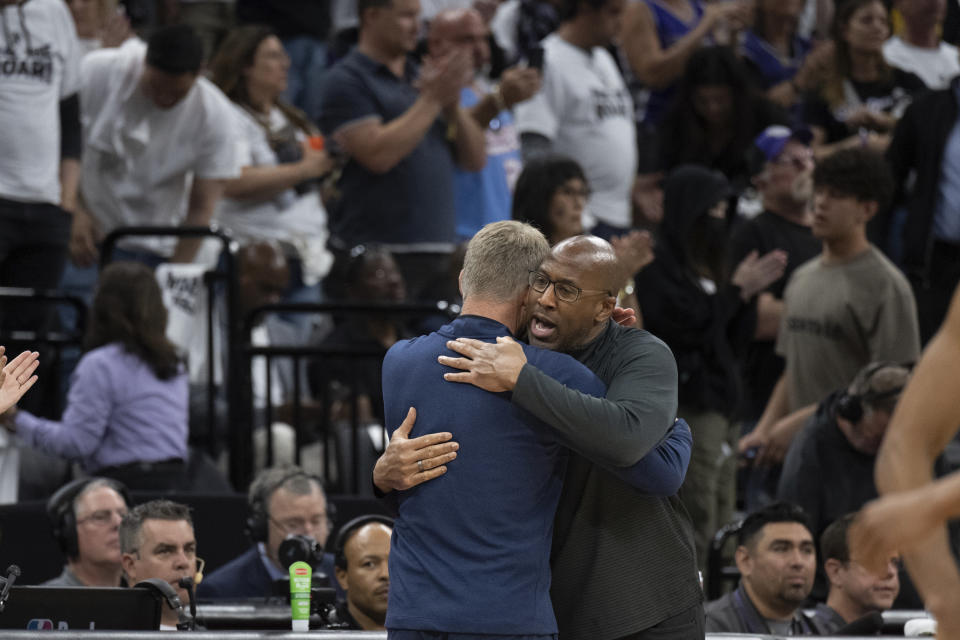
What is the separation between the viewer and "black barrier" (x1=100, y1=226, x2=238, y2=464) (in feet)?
25.5

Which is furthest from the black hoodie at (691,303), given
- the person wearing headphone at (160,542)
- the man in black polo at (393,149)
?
the person wearing headphone at (160,542)

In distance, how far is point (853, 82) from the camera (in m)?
10.4

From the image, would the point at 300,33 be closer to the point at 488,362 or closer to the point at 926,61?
the point at 926,61

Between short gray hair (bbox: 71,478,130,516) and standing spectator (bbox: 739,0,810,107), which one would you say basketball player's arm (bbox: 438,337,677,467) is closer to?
short gray hair (bbox: 71,478,130,516)

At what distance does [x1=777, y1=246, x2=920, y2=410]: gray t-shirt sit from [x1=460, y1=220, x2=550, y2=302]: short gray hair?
391cm

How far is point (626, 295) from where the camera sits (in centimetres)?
719

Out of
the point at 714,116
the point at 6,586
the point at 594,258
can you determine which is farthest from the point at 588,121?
the point at 6,586

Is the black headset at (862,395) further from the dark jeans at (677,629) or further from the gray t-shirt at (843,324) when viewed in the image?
the dark jeans at (677,629)

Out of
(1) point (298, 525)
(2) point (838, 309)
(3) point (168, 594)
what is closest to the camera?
(3) point (168, 594)

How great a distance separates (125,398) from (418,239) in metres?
2.16

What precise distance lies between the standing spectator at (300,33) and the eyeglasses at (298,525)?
4.53 m

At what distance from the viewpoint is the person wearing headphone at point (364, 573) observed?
5.78m

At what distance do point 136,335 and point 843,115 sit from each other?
200 inches

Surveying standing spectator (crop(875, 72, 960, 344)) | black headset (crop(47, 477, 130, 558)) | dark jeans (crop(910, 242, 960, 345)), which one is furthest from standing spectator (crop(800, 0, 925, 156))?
black headset (crop(47, 477, 130, 558))
